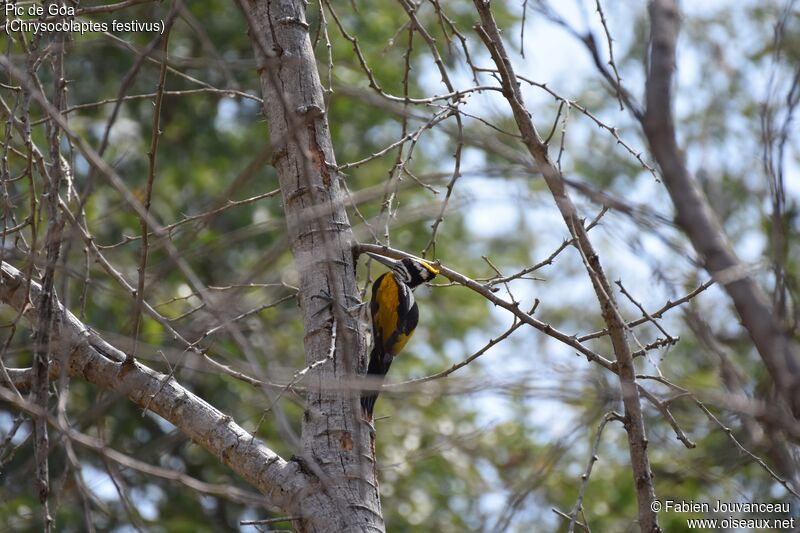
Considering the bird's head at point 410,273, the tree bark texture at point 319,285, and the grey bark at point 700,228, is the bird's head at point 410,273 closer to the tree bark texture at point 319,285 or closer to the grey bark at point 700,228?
the tree bark texture at point 319,285

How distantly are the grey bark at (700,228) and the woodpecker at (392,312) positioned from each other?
3613 millimetres

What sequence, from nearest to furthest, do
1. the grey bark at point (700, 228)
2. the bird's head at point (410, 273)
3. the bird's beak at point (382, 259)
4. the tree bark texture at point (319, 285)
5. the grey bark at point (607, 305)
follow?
the grey bark at point (700, 228) → the grey bark at point (607, 305) → the tree bark texture at point (319, 285) → the bird's beak at point (382, 259) → the bird's head at point (410, 273)

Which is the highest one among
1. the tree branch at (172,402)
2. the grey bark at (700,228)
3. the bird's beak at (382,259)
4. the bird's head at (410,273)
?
the bird's head at (410,273)

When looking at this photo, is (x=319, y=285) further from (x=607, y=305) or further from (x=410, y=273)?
(x=410, y=273)

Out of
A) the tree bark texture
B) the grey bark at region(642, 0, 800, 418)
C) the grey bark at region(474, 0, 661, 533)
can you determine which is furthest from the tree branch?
the grey bark at region(642, 0, 800, 418)

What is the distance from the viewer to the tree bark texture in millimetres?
2908

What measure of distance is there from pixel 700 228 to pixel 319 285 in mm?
2141

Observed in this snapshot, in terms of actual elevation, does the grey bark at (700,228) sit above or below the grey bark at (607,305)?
below

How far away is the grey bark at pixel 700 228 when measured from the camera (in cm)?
131

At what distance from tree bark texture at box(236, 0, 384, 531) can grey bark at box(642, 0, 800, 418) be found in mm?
1606

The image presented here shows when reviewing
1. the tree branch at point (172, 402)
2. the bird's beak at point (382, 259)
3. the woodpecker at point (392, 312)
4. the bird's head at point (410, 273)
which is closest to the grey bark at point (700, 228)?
the tree branch at point (172, 402)

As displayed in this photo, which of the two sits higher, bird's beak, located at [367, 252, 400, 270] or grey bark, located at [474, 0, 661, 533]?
bird's beak, located at [367, 252, 400, 270]

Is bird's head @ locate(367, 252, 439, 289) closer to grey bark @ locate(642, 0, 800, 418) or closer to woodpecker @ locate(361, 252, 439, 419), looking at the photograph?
woodpecker @ locate(361, 252, 439, 419)

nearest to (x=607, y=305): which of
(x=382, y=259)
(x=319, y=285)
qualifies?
(x=319, y=285)
